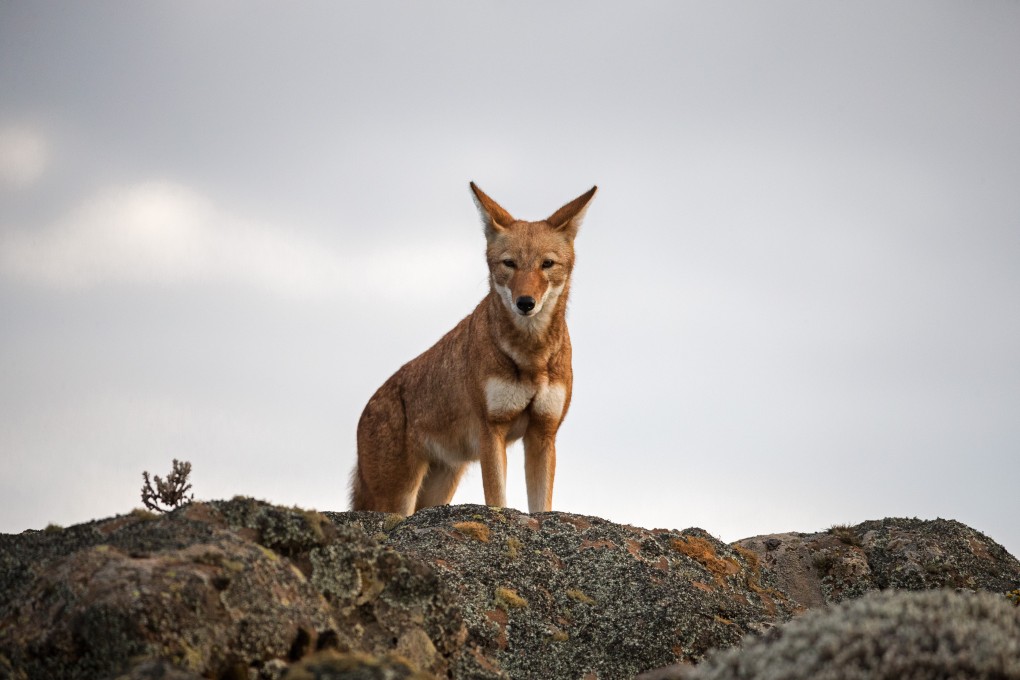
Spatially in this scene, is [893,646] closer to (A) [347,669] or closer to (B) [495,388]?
(A) [347,669]

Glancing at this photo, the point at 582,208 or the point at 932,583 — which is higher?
the point at 582,208

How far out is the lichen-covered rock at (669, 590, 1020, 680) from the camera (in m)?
3.99

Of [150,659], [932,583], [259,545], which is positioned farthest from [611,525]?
[150,659]

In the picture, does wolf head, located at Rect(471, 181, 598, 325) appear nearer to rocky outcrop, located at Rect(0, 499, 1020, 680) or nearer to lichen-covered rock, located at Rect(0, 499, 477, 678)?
rocky outcrop, located at Rect(0, 499, 1020, 680)

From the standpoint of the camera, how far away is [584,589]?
7973 millimetres

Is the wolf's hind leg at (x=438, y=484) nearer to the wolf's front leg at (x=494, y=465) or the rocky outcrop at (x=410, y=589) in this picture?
the wolf's front leg at (x=494, y=465)

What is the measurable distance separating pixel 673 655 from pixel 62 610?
4297 millimetres

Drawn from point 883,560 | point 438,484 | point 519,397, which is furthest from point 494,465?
point 883,560

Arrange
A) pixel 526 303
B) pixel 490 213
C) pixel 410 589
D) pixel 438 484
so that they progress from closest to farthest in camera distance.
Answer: pixel 410 589
pixel 526 303
pixel 490 213
pixel 438 484

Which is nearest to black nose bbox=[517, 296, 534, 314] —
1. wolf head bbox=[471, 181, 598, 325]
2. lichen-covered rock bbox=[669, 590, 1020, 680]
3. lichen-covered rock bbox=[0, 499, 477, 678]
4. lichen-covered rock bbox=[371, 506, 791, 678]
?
wolf head bbox=[471, 181, 598, 325]

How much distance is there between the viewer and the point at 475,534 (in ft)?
27.9

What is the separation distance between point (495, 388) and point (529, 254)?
188cm

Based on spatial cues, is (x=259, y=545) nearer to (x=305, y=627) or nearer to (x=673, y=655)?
(x=305, y=627)

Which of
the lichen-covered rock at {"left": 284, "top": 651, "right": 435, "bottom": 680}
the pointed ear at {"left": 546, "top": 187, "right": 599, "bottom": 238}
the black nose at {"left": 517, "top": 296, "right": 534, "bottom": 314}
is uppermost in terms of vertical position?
the pointed ear at {"left": 546, "top": 187, "right": 599, "bottom": 238}
